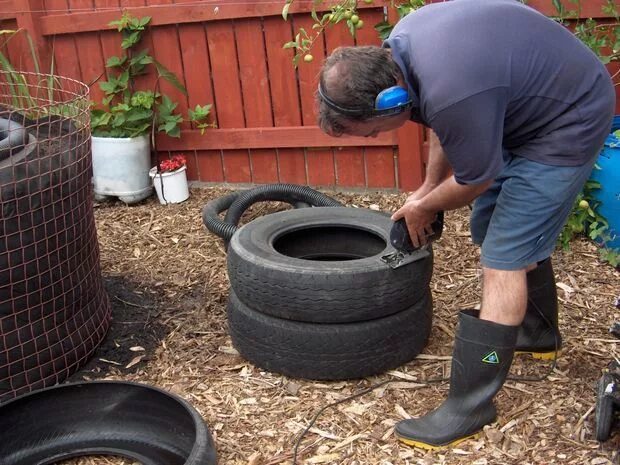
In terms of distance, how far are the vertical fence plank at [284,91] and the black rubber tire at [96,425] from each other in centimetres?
268

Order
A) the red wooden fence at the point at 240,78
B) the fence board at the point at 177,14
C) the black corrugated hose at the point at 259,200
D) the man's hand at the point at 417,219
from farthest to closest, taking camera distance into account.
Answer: the red wooden fence at the point at 240,78
the fence board at the point at 177,14
the black corrugated hose at the point at 259,200
the man's hand at the point at 417,219

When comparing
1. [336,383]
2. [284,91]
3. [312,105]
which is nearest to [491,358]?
[336,383]

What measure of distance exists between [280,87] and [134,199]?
133 centimetres

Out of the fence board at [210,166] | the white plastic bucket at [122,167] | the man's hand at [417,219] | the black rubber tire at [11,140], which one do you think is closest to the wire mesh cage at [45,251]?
the black rubber tire at [11,140]

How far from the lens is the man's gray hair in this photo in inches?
101

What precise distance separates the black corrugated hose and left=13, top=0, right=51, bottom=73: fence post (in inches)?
72.8

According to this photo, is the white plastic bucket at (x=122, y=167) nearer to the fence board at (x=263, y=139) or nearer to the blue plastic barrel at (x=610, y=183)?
the fence board at (x=263, y=139)

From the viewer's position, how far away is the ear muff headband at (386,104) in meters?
2.56

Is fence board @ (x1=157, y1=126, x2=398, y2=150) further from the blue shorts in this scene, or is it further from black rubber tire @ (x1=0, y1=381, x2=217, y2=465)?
black rubber tire @ (x1=0, y1=381, x2=217, y2=465)

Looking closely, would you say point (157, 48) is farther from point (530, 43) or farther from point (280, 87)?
point (530, 43)

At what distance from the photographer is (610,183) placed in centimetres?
439

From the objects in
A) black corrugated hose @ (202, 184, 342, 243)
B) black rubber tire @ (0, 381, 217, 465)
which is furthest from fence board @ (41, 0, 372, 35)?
black rubber tire @ (0, 381, 217, 465)

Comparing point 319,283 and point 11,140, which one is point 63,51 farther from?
point 319,283

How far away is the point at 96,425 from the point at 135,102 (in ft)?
9.30
